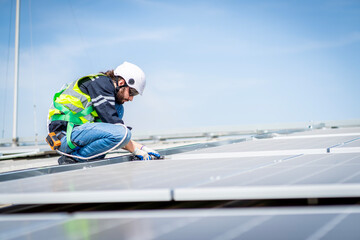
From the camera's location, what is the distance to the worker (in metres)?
4.70

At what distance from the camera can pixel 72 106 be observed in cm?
476

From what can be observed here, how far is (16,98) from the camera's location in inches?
638

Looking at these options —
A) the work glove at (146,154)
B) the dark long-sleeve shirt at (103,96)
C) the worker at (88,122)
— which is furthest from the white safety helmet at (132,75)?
the work glove at (146,154)

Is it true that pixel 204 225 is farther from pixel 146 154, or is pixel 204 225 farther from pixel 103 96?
pixel 103 96

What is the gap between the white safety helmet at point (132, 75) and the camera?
5020mm

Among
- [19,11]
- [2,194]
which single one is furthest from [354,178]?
[19,11]

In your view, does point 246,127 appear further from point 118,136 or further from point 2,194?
point 2,194

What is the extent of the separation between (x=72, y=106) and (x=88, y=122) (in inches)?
10.2

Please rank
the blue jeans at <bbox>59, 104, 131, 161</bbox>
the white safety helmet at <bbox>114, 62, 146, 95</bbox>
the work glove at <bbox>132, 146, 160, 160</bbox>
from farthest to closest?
the white safety helmet at <bbox>114, 62, 146, 95</bbox>
the blue jeans at <bbox>59, 104, 131, 161</bbox>
the work glove at <bbox>132, 146, 160, 160</bbox>

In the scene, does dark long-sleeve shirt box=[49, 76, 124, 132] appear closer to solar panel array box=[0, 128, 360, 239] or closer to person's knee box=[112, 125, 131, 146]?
person's knee box=[112, 125, 131, 146]

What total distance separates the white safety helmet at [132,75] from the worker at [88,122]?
0.02 meters

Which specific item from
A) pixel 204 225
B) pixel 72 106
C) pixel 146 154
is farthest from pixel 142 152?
pixel 204 225

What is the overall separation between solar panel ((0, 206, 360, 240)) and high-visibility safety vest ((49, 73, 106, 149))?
2.94 meters

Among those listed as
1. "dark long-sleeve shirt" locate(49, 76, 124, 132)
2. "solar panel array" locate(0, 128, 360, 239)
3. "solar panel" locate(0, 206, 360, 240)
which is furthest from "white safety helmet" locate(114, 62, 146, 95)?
"solar panel" locate(0, 206, 360, 240)
